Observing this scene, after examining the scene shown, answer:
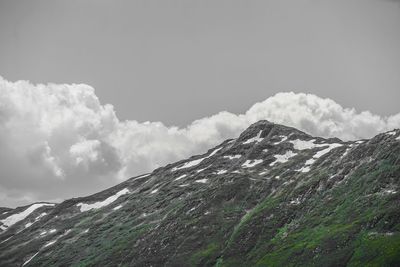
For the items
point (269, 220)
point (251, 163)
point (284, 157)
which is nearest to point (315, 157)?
point (284, 157)

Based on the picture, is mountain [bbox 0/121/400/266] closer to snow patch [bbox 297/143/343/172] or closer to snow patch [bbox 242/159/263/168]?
snow patch [bbox 297/143/343/172]

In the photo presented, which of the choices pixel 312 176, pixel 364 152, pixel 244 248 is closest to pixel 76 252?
pixel 244 248

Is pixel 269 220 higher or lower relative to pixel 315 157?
lower

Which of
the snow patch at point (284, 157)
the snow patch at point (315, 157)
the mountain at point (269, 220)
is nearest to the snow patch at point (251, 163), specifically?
the mountain at point (269, 220)

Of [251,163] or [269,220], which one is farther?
[251,163]

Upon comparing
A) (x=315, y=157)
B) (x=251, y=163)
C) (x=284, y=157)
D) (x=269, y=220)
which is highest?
(x=251, y=163)

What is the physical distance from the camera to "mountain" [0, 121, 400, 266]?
97.6 meters

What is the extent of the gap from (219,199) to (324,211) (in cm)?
4759

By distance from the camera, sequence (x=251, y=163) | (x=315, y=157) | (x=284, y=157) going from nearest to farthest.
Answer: (x=315, y=157)
(x=284, y=157)
(x=251, y=163)

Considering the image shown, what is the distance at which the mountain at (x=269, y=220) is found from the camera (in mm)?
97625

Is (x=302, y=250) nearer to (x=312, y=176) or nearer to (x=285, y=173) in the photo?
(x=312, y=176)

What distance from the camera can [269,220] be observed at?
128 metres

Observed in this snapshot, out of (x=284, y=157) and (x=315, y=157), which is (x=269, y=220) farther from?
(x=284, y=157)

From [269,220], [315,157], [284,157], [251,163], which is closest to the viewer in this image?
[269,220]
